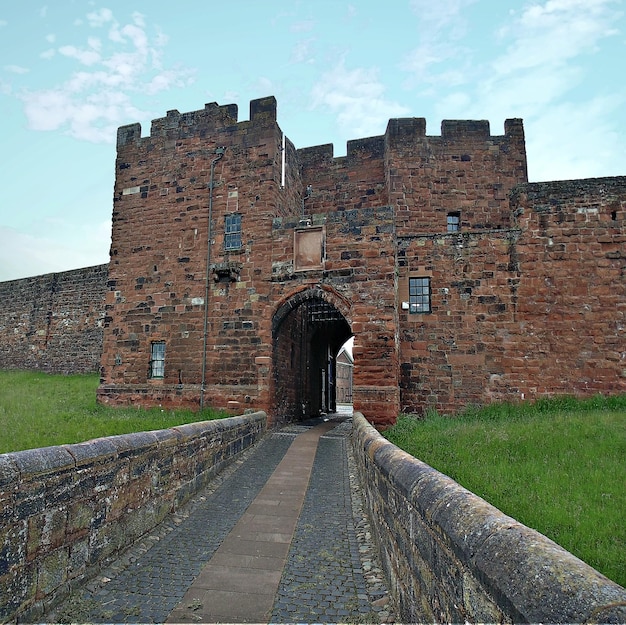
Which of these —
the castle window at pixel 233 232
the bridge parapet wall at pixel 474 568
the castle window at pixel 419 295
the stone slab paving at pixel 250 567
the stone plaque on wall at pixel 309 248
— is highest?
the castle window at pixel 233 232

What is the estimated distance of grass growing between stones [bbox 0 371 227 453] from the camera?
8156 mm

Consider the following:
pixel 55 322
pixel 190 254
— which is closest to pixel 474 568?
pixel 190 254

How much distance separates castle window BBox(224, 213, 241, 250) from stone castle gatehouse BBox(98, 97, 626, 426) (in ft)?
0.11

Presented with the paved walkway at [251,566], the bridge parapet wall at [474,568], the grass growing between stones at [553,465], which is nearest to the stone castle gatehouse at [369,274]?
the grass growing between stones at [553,465]

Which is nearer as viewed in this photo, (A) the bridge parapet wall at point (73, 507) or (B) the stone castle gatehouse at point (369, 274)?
(A) the bridge parapet wall at point (73, 507)

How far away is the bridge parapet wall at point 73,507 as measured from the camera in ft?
10.0

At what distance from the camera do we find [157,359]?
14.8 metres

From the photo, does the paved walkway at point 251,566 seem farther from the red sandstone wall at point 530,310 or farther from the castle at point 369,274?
the red sandstone wall at point 530,310

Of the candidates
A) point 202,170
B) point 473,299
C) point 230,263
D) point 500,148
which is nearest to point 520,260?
point 473,299

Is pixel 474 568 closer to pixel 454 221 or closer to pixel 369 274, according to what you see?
pixel 369 274

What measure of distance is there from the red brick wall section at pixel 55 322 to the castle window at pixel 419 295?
53.1 feet

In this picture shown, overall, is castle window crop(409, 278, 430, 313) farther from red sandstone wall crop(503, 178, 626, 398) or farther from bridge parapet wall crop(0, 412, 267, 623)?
bridge parapet wall crop(0, 412, 267, 623)

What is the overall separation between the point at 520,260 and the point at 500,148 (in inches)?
246

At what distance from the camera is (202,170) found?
15141 mm
